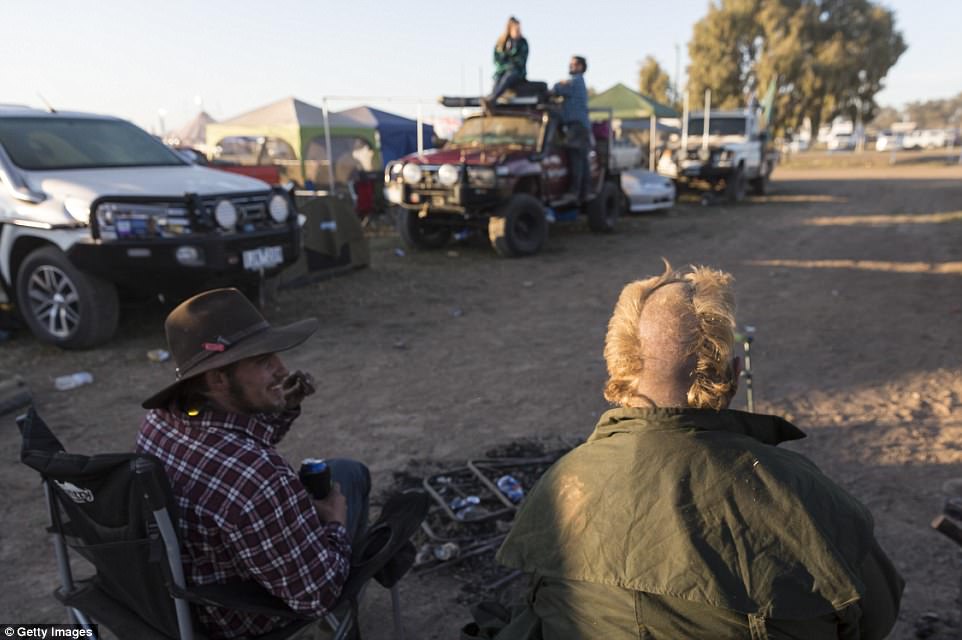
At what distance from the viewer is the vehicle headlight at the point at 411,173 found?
10.1 meters

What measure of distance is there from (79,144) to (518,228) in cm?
595

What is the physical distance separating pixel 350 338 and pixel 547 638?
5084 millimetres

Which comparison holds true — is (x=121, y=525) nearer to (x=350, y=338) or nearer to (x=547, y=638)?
(x=547, y=638)

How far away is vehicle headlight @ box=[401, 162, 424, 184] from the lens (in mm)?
10133

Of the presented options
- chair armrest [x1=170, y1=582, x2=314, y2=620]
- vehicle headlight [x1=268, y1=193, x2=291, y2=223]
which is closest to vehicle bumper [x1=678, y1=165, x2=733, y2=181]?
vehicle headlight [x1=268, y1=193, x2=291, y2=223]

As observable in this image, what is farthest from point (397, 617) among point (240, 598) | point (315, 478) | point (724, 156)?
point (724, 156)

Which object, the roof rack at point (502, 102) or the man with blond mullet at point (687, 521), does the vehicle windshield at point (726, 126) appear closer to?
the roof rack at point (502, 102)

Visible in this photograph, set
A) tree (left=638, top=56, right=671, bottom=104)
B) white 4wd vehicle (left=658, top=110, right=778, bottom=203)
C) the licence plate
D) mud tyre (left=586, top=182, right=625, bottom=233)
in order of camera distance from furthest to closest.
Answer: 1. tree (left=638, top=56, right=671, bottom=104)
2. white 4wd vehicle (left=658, top=110, right=778, bottom=203)
3. mud tyre (left=586, top=182, right=625, bottom=233)
4. the licence plate

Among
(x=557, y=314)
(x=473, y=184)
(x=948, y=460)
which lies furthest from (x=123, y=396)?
(x=473, y=184)

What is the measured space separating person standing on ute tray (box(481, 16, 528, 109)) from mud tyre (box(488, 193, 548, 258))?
182 cm

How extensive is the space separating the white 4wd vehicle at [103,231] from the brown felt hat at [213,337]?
150 inches

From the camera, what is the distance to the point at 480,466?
12.5 feet

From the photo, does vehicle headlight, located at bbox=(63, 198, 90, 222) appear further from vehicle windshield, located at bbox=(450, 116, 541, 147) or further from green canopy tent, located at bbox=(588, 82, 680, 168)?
green canopy tent, located at bbox=(588, 82, 680, 168)

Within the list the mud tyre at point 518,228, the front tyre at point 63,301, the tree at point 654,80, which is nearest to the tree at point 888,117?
the tree at point 654,80
